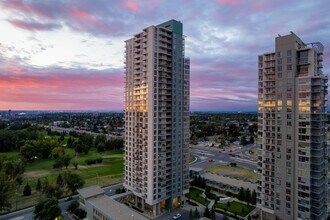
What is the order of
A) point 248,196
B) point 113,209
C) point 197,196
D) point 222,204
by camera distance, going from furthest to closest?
point 197,196 < point 222,204 < point 248,196 < point 113,209

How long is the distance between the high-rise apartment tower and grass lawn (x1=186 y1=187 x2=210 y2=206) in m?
5.78

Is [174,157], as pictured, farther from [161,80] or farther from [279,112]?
[279,112]

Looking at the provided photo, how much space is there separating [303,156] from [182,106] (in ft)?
93.2

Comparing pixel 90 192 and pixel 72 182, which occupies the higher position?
pixel 72 182

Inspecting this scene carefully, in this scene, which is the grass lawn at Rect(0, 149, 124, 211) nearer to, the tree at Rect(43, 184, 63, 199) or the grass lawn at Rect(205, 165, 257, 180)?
the tree at Rect(43, 184, 63, 199)

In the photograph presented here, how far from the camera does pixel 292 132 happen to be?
145ft

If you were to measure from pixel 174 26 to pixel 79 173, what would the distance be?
6166 centimetres

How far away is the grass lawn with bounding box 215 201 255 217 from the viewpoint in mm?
52969

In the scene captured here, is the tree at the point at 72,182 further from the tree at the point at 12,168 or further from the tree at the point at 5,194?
the tree at the point at 12,168

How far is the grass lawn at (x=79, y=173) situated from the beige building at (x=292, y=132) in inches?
1937

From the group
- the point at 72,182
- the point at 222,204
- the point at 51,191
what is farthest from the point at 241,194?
the point at 51,191

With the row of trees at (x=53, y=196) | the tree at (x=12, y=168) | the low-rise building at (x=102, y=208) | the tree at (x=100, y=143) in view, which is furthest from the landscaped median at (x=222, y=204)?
the tree at (x=100, y=143)

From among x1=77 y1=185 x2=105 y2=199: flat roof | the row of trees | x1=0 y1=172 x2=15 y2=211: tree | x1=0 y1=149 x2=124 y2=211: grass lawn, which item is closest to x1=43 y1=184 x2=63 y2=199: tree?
the row of trees

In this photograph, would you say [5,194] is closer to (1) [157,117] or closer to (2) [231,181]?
(1) [157,117]
